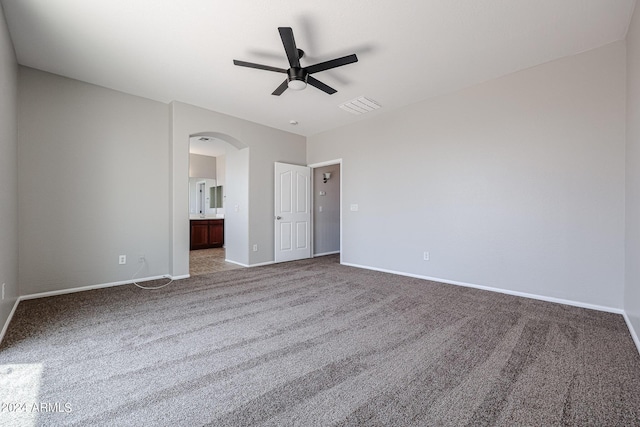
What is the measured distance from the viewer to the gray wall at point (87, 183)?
328 centimetres

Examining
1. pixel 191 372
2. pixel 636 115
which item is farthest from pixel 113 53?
pixel 636 115

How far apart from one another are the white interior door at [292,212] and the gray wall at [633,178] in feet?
15.6

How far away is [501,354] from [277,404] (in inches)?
65.1

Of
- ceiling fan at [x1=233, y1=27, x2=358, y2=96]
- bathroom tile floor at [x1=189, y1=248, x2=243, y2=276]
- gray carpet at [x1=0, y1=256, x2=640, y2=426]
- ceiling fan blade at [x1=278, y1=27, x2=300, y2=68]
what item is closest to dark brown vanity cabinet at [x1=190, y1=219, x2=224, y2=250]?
bathroom tile floor at [x1=189, y1=248, x2=243, y2=276]

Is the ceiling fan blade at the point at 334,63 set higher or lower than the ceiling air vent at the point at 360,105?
lower

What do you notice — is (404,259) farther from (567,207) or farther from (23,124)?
(23,124)

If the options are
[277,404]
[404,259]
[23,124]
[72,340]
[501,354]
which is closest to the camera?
[277,404]

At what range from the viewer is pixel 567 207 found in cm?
304

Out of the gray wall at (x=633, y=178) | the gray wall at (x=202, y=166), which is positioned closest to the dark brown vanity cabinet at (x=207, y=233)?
the gray wall at (x=202, y=166)

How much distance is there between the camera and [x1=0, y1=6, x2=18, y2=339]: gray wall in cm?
233

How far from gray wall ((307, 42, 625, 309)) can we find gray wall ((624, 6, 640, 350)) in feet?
0.67

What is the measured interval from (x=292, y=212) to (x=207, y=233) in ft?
10.8

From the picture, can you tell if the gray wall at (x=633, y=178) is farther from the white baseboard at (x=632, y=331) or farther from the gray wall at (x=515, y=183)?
the gray wall at (x=515, y=183)

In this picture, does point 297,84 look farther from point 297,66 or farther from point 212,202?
point 212,202
